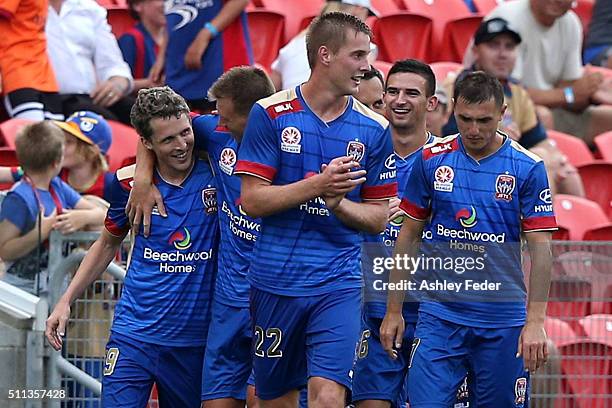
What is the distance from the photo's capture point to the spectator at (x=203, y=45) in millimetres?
10461

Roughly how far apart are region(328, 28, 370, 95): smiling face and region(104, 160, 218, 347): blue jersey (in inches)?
40.0

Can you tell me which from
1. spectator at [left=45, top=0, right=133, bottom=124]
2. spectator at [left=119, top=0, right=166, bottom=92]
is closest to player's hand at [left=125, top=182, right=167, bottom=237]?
spectator at [left=45, top=0, right=133, bottom=124]

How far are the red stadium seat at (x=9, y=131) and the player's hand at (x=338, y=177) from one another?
4254 millimetres

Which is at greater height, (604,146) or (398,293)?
(604,146)

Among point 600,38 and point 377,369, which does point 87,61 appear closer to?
point 377,369

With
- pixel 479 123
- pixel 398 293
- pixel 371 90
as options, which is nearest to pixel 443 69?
pixel 371 90

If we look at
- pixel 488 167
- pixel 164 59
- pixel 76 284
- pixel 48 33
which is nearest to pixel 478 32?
A: pixel 164 59

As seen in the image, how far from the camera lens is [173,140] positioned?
279 inches

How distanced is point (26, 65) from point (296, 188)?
467 centimetres

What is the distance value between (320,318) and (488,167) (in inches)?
47.0

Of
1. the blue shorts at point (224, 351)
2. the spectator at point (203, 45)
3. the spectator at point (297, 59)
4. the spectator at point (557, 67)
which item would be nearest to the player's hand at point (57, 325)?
the blue shorts at point (224, 351)

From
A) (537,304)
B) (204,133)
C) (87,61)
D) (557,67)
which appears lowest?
(537,304)

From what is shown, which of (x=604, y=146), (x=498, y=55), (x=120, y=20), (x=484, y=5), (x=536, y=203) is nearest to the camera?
(x=536, y=203)

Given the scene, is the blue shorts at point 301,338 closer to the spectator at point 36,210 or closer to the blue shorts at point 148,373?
the blue shorts at point 148,373
